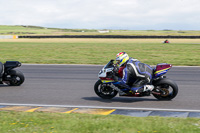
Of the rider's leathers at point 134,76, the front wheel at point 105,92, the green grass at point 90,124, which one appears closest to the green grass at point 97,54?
the rider's leathers at point 134,76

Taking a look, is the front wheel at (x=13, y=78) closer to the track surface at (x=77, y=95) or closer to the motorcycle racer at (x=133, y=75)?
the track surface at (x=77, y=95)

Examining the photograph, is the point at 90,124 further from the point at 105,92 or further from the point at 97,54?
the point at 97,54

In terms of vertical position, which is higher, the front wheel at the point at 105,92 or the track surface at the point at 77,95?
the front wheel at the point at 105,92

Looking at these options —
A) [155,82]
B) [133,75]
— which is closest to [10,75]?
[133,75]

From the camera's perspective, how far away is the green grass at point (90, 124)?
5707mm

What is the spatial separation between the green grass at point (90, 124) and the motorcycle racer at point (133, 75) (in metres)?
2.05

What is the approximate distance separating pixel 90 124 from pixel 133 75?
3.21 m

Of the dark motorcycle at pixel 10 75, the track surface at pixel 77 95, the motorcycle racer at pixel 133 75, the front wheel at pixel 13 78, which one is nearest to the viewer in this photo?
the track surface at pixel 77 95

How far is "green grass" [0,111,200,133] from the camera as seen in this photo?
5.71 meters

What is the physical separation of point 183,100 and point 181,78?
4.94m

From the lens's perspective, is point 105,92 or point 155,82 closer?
point 155,82

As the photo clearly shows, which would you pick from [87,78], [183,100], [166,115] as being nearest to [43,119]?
[166,115]

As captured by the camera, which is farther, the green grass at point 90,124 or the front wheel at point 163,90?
the front wheel at point 163,90

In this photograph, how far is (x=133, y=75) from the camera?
29.6 ft
